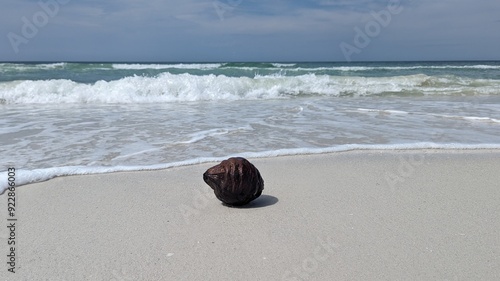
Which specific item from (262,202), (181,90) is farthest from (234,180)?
(181,90)

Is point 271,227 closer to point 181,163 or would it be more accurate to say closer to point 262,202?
point 262,202

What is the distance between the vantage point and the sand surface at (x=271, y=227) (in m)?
2.34

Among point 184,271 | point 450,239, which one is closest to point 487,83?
point 450,239

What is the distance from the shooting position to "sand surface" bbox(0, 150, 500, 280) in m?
2.34

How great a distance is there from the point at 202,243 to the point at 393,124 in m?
5.57

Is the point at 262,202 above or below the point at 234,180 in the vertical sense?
below

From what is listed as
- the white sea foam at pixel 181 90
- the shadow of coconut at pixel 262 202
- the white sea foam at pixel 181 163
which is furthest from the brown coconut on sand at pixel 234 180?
the white sea foam at pixel 181 90

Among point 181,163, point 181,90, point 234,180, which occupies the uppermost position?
point 234,180

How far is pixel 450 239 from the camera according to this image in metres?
2.67

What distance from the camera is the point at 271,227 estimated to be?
2883 millimetres

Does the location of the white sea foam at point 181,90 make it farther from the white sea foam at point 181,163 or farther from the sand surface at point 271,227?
the sand surface at point 271,227

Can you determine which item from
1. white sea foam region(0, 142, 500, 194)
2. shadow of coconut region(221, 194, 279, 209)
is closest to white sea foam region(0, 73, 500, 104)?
white sea foam region(0, 142, 500, 194)

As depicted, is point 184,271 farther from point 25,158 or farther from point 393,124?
point 393,124

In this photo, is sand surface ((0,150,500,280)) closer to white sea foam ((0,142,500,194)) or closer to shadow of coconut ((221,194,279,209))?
shadow of coconut ((221,194,279,209))
